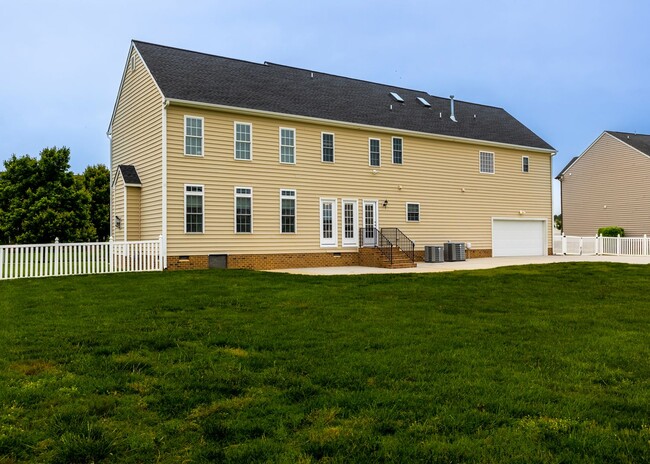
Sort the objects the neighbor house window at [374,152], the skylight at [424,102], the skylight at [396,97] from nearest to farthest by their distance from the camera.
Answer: the neighbor house window at [374,152] < the skylight at [396,97] < the skylight at [424,102]

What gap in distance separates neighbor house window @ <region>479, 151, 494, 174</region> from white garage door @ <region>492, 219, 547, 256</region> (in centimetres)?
249

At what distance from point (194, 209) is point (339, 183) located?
6065 millimetres

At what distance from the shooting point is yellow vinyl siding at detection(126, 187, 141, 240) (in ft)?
62.3

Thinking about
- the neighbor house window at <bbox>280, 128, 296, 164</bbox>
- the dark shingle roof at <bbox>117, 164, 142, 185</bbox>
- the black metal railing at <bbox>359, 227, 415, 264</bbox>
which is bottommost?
the black metal railing at <bbox>359, 227, 415, 264</bbox>

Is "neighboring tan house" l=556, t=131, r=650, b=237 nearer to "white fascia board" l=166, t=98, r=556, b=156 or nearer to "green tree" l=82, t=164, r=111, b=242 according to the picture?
"white fascia board" l=166, t=98, r=556, b=156

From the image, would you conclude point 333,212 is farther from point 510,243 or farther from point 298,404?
point 298,404

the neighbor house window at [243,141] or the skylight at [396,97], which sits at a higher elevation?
the skylight at [396,97]

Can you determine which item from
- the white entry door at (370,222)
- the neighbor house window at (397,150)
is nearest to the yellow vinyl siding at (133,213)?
the white entry door at (370,222)

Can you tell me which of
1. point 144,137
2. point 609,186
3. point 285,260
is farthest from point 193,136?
point 609,186

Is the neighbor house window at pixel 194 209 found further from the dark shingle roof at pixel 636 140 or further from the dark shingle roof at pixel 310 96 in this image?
the dark shingle roof at pixel 636 140

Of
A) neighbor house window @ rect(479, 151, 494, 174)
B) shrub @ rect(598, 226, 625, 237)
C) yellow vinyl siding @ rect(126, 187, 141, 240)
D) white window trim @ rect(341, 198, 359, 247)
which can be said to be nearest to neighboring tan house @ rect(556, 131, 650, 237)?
shrub @ rect(598, 226, 625, 237)

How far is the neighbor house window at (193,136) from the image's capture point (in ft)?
58.4

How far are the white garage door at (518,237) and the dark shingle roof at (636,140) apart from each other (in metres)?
11.7

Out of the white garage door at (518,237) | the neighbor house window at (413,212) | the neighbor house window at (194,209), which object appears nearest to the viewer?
the neighbor house window at (194,209)
